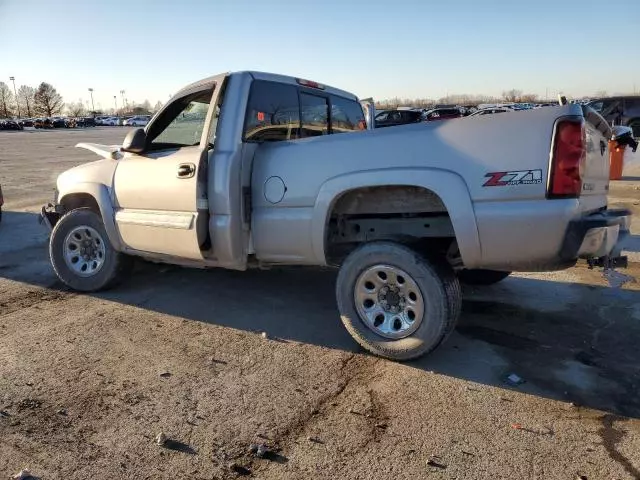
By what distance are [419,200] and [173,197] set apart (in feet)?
6.93

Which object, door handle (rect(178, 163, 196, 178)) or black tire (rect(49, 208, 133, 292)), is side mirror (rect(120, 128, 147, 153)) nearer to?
door handle (rect(178, 163, 196, 178))

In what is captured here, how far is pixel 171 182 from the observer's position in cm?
479

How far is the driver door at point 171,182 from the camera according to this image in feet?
15.1

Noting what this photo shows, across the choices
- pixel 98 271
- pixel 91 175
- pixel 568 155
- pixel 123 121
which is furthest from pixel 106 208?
pixel 123 121

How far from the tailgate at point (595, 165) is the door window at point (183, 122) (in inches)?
119

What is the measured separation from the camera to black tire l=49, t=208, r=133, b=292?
18.4ft

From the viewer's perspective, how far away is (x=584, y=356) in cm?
409

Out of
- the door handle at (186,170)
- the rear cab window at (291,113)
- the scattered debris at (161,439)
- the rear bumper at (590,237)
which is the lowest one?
the scattered debris at (161,439)

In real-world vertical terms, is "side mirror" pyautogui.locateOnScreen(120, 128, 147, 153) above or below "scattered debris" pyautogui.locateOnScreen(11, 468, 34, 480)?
above

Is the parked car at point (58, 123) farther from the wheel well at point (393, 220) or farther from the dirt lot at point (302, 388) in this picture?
the wheel well at point (393, 220)

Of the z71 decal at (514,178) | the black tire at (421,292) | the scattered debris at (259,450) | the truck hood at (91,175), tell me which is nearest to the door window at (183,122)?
the truck hood at (91,175)

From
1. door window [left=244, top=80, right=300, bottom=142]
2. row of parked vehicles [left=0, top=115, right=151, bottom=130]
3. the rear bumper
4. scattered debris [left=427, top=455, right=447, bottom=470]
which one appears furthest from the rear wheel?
row of parked vehicles [left=0, top=115, right=151, bottom=130]

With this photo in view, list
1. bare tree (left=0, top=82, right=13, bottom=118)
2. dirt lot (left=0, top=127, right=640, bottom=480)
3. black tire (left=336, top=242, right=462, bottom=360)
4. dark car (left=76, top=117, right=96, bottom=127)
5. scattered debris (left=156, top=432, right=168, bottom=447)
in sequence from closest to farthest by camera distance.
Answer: dirt lot (left=0, top=127, right=640, bottom=480), scattered debris (left=156, top=432, right=168, bottom=447), black tire (left=336, top=242, right=462, bottom=360), dark car (left=76, top=117, right=96, bottom=127), bare tree (left=0, top=82, right=13, bottom=118)

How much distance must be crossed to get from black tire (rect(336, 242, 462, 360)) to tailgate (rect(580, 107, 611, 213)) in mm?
1032
